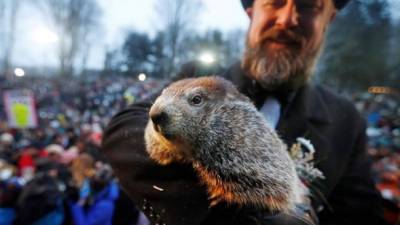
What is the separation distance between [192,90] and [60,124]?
8964mm

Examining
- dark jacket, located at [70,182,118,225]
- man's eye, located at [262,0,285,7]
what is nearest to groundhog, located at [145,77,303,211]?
man's eye, located at [262,0,285,7]

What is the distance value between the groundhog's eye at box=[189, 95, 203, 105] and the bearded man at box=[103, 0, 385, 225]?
0.22m

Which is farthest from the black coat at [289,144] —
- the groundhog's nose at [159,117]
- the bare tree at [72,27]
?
the bare tree at [72,27]

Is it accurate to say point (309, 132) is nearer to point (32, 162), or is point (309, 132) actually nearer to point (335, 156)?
point (335, 156)

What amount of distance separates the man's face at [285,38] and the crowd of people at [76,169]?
1.81ft

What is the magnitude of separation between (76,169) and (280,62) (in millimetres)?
3221

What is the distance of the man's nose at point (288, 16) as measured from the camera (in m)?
1.29

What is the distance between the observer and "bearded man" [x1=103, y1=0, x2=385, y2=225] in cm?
97

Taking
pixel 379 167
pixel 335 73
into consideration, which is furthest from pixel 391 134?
pixel 379 167

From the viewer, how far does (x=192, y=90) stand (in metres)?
0.97

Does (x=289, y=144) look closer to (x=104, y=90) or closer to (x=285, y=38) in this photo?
(x=285, y=38)

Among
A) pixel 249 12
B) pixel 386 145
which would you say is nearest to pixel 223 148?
pixel 249 12

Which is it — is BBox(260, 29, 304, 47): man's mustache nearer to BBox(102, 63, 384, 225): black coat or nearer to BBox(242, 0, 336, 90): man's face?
BBox(242, 0, 336, 90): man's face

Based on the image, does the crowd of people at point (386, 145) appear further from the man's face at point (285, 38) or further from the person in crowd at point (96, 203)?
the person in crowd at point (96, 203)
